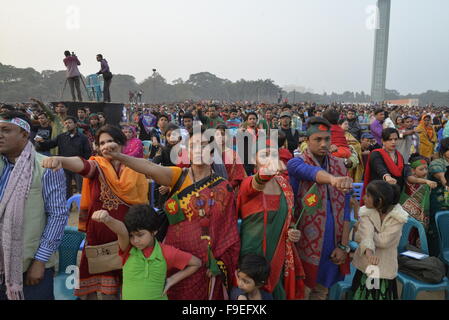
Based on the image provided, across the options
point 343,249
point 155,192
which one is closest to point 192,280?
point 343,249

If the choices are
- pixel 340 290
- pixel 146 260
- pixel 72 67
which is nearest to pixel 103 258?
pixel 146 260

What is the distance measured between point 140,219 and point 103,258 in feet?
1.71

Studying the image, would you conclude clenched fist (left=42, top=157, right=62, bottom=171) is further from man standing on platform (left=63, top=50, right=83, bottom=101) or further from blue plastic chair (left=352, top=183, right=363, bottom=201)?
man standing on platform (left=63, top=50, right=83, bottom=101)

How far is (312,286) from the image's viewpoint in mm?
2203

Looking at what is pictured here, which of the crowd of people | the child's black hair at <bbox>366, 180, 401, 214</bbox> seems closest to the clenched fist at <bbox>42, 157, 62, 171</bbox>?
the crowd of people

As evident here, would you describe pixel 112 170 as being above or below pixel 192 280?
above

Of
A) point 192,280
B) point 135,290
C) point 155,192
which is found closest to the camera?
point 135,290

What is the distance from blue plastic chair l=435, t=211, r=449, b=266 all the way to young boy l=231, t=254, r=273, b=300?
1917mm

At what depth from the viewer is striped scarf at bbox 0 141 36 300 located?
5.76ft

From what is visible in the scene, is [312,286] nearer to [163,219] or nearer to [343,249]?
[343,249]

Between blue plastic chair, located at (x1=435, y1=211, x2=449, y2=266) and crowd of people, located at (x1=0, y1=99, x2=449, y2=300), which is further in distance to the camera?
blue plastic chair, located at (x1=435, y1=211, x2=449, y2=266)

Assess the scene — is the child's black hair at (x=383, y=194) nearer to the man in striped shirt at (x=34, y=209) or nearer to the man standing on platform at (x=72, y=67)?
the man in striped shirt at (x=34, y=209)

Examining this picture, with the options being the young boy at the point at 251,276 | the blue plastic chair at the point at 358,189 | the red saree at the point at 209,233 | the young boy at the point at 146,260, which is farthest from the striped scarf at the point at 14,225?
the blue plastic chair at the point at 358,189
